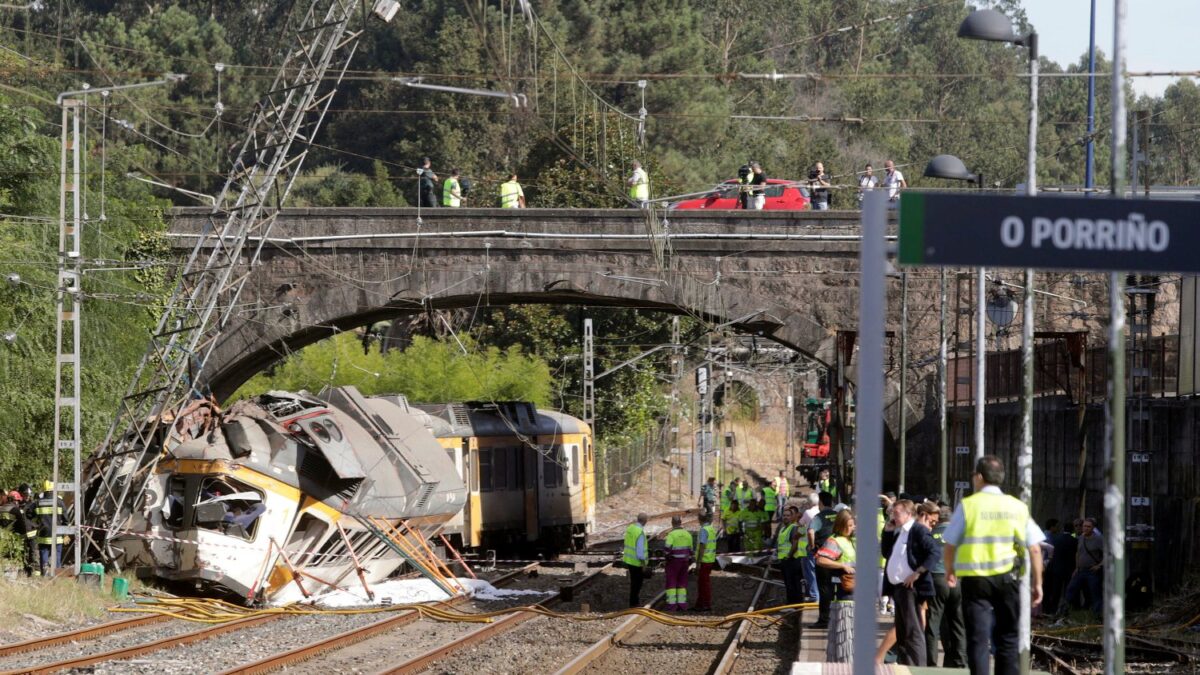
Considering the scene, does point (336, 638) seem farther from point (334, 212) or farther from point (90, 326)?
point (334, 212)

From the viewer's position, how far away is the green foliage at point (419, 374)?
2082 inches

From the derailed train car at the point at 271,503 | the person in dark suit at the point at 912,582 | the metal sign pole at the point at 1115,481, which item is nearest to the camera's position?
the metal sign pole at the point at 1115,481

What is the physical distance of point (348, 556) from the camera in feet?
84.8

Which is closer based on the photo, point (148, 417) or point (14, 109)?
point (148, 417)

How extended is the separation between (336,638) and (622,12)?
58.2 m

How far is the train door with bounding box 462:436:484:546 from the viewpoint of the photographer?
33.9 m

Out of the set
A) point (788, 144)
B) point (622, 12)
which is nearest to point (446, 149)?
point (622, 12)

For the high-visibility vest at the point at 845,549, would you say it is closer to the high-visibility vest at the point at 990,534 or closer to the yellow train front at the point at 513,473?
the high-visibility vest at the point at 990,534

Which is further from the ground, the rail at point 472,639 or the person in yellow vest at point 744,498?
the rail at point 472,639

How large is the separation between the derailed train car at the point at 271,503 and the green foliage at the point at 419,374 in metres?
25.0

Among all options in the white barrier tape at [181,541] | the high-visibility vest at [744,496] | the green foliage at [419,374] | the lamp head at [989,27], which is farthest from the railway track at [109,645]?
the green foliage at [419,374]

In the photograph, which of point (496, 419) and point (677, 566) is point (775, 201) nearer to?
point (496, 419)

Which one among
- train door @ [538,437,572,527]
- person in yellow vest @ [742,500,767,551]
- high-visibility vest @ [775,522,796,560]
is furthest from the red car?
high-visibility vest @ [775,522,796,560]

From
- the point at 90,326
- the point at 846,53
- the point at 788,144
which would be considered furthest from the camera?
the point at 846,53
